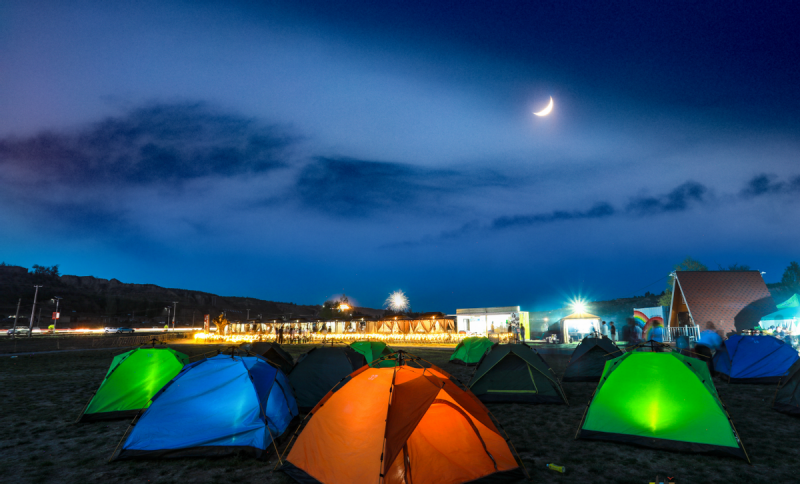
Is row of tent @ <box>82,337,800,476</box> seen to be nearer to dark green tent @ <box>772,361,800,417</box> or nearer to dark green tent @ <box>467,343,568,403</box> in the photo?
dark green tent @ <box>772,361,800,417</box>

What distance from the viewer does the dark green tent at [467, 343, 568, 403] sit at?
1005 cm

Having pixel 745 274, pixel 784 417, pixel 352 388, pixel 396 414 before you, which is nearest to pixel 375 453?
pixel 396 414

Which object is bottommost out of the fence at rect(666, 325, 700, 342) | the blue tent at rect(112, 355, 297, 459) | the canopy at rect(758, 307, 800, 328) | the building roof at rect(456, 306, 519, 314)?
the blue tent at rect(112, 355, 297, 459)

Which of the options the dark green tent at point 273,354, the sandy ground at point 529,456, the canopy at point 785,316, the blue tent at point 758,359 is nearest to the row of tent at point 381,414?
the sandy ground at point 529,456

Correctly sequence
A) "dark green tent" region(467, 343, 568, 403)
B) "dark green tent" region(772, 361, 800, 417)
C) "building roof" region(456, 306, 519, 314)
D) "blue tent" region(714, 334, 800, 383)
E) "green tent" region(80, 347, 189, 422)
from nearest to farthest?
"dark green tent" region(772, 361, 800, 417) → "green tent" region(80, 347, 189, 422) → "dark green tent" region(467, 343, 568, 403) → "blue tent" region(714, 334, 800, 383) → "building roof" region(456, 306, 519, 314)

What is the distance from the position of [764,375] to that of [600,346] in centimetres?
467

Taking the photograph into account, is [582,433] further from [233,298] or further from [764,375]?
[233,298]

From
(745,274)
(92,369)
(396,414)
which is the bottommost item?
(92,369)

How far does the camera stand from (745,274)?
25062 mm

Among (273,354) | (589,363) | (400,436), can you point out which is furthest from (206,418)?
(589,363)

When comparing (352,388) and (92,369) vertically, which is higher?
(352,388)

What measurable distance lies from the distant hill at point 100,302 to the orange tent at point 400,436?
56.5 m

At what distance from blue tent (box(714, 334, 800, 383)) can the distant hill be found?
2123 inches

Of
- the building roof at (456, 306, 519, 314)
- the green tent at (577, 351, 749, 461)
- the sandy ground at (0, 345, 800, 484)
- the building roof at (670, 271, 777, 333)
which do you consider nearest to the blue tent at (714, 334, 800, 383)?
the sandy ground at (0, 345, 800, 484)
